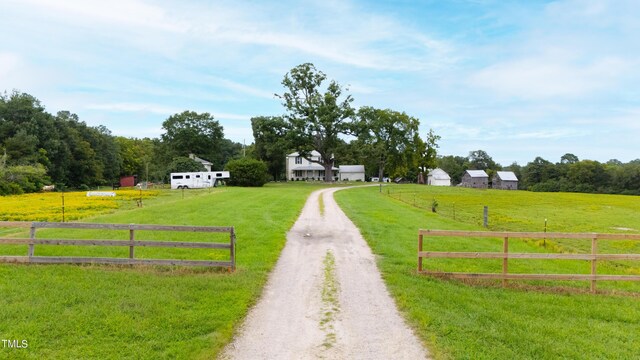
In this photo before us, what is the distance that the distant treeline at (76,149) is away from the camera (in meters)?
52.6

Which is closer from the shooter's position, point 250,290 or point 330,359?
point 330,359

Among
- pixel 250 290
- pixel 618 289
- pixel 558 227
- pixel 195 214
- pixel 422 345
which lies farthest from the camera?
pixel 558 227

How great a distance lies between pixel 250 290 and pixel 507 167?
500 ft

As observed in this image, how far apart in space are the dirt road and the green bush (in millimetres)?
46562

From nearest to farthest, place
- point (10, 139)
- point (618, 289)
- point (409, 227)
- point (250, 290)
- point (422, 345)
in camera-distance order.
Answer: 1. point (422, 345)
2. point (250, 290)
3. point (618, 289)
4. point (409, 227)
5. point (10, 139)

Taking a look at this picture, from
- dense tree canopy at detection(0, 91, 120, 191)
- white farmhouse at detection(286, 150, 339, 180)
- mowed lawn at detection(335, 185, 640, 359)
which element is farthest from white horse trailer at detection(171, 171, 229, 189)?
mowed lawn at detection(335, 185, 640, 359)

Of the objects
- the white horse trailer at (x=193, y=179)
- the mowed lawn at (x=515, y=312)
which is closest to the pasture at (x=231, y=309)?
the mowed lawn at (x=515, y=312)

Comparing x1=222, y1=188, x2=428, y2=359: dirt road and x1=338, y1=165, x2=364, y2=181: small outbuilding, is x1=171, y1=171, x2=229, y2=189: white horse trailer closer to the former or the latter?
x1=338, y1=165, x2=364, y2=181: small outbuilding

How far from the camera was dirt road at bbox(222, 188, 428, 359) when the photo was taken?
18.5ft

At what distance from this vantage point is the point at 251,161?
5891 centimetres

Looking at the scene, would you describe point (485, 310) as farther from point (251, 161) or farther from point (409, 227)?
point (251, 161)

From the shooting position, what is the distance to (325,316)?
703 cm

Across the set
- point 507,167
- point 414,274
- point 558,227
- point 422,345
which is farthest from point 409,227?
point 507,167

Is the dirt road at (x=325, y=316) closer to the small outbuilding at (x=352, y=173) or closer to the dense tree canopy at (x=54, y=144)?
the dense tree canopy at (x=54, y=144)
